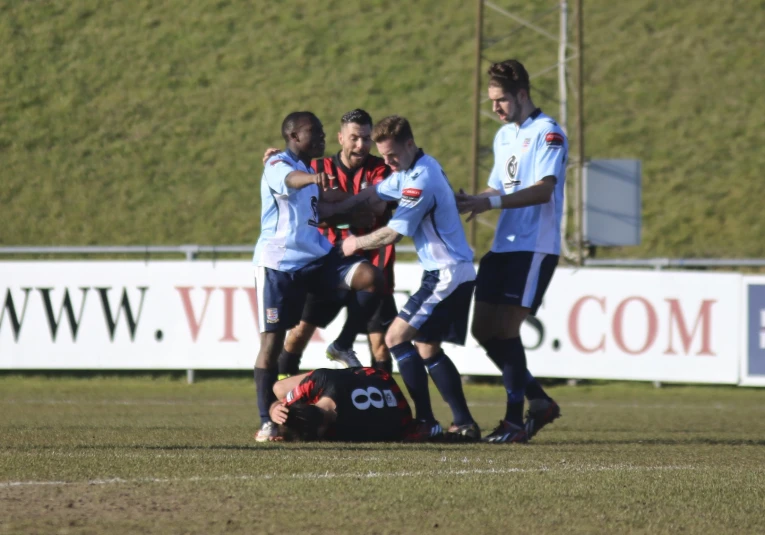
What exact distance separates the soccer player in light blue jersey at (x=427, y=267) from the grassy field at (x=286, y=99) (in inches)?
582

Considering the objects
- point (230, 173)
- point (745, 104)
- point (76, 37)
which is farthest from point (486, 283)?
point (76, 37)

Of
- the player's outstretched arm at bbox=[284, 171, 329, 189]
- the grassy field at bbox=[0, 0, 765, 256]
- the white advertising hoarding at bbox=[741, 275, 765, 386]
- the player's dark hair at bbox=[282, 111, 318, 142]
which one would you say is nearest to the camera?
the player's outstretched arm at bbox=[284, 171, 329, 189]

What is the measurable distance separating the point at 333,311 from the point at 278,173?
5.09ft

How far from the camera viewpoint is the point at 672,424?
31.5 feet

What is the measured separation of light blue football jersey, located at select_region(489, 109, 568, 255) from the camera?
7.68 m

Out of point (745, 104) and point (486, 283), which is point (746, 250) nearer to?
point (745, 104)

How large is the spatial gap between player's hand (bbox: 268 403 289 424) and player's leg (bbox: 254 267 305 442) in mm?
233

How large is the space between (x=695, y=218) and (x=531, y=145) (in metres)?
16.2

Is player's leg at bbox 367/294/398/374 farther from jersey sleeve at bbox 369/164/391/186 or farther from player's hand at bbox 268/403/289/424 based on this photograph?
player's hand at bbox 268/403/289/424

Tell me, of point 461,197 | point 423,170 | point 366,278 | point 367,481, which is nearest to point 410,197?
point 423,170

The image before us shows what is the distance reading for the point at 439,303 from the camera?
7441 mm

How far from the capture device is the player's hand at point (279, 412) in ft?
23.3

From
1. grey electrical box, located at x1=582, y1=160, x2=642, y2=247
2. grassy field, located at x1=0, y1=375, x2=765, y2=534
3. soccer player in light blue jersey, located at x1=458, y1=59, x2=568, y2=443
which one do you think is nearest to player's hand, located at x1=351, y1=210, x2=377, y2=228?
soccer player in light blue jersey, located at x1=458, y1=59, x2=568, y2=443

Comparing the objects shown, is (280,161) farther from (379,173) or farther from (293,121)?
(379,173)
